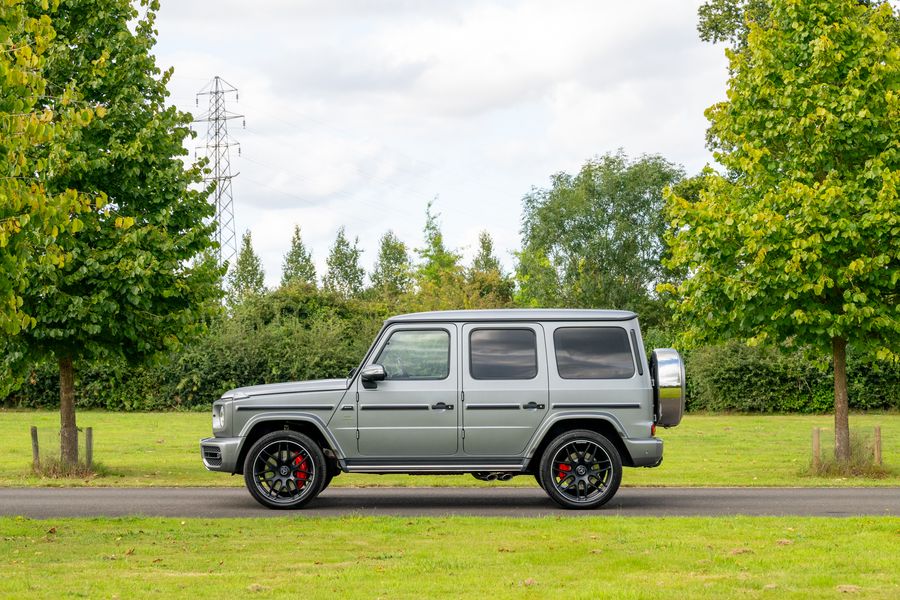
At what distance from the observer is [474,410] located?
44.5 feet

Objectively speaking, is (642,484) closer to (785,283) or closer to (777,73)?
(785,283)

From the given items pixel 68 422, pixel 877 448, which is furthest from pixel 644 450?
pixel 68 422

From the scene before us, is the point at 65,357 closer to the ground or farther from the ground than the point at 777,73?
closer to the ground

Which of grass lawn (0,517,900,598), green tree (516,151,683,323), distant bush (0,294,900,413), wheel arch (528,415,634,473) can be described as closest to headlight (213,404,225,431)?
grass lawn (0,517,900,598)

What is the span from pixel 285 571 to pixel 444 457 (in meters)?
4.42

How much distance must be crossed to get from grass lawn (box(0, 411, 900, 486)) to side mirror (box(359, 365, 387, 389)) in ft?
14.8

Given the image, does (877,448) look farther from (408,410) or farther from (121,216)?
(121,216)

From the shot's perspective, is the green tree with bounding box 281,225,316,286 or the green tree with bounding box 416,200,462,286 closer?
the green tree with bounding box 416,200,462,286

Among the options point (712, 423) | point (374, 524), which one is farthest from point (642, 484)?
point (712, 423)

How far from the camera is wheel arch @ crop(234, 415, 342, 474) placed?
13570 mm

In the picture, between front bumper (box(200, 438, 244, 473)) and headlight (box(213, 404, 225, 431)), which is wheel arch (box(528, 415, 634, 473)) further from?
headlight (box(213, 404, 225, 431))

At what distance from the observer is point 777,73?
19.1m

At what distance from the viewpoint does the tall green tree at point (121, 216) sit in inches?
699

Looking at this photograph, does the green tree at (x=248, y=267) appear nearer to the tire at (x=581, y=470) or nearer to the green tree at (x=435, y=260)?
Answer: the green tree at (x=435, y=260)
